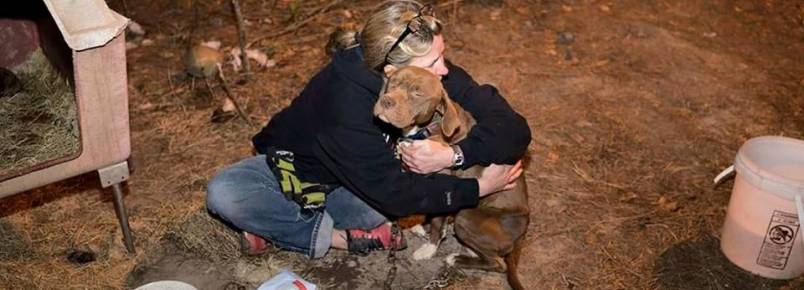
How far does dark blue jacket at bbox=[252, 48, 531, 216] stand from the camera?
9.41ft

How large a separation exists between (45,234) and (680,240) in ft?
9.39

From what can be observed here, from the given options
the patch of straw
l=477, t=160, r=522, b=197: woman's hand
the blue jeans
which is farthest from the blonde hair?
the patch of straw

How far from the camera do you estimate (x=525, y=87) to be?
4.91 m

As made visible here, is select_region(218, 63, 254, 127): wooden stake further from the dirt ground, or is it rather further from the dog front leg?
the dog front leg

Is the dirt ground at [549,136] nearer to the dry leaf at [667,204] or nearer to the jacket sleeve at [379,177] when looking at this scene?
the dry leaf at [667,204]

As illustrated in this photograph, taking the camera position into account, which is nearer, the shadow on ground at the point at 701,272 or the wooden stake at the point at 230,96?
the shadow on ground at the point at 701,272

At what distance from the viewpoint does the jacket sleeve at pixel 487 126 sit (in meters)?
2.98

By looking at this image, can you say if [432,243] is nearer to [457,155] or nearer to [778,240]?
[457,155]

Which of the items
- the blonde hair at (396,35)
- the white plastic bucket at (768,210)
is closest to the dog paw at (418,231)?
the blonde hair at (396,35)

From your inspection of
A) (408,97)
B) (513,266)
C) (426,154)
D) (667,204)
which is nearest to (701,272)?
(667,204)

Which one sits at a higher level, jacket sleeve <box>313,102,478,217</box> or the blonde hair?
the blonde hair

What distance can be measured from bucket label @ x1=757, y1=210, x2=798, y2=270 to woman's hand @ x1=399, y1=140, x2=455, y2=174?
4.68ft

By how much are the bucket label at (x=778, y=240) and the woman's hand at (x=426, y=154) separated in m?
1.43

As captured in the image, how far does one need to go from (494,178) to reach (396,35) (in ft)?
2.18
